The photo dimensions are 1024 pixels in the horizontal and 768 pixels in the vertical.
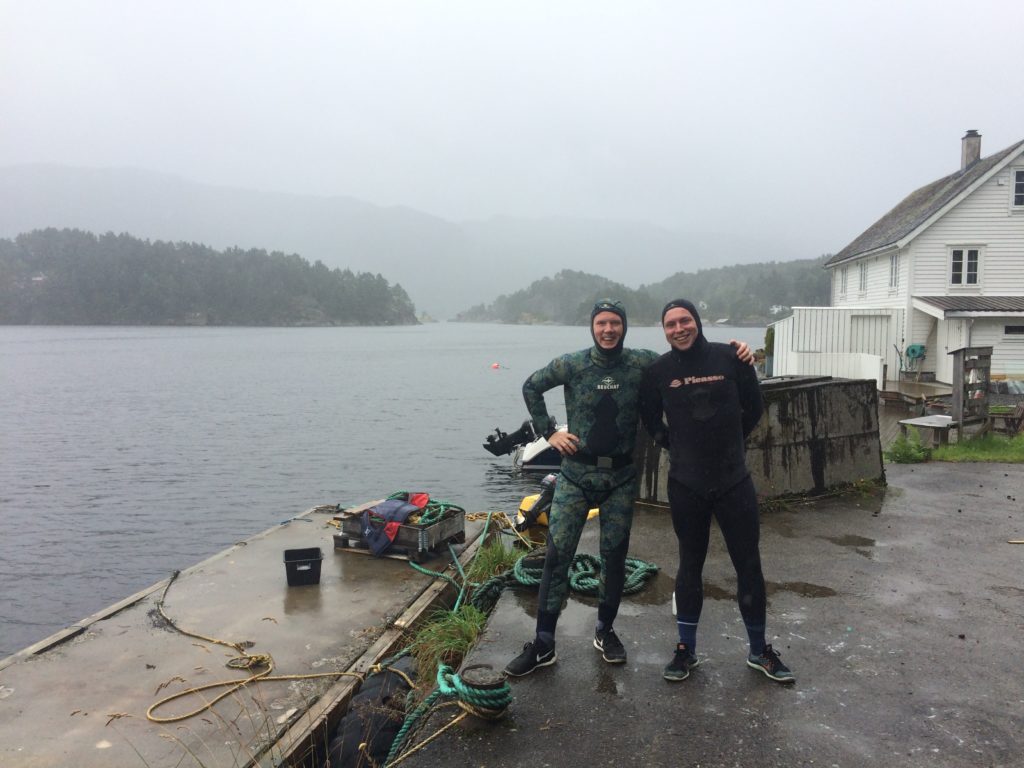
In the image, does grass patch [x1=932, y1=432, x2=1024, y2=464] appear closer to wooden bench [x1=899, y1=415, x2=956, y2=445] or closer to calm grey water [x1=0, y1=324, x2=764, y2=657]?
wooden bench [x1=899, y1=415, x2=956, y2=445]

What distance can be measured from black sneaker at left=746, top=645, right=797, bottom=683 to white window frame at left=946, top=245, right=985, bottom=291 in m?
25.4

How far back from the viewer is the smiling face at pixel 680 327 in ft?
13.3

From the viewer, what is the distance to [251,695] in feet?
17.0

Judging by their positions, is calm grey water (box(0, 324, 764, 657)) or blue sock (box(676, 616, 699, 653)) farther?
calm grey water (box(0, 324, 764, 657))

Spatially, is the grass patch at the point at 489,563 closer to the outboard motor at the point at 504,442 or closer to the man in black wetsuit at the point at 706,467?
the outboard motor at the point at 504,442

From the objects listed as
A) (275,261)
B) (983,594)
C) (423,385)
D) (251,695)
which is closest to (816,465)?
(983,594)

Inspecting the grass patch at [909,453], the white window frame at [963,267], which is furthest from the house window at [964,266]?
the grass patch at [909,453]

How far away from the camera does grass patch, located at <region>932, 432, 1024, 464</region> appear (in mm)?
10777

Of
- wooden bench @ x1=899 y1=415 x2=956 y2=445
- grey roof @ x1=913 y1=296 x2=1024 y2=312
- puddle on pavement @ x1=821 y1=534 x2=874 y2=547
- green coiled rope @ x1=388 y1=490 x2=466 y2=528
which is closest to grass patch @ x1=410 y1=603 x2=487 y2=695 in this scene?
green coiled rope @ x1=388 y1=490 x2=466 y2=528

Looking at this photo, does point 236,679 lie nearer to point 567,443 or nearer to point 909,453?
point 567,443

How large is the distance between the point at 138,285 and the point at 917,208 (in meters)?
159

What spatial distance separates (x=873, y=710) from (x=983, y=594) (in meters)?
2.33

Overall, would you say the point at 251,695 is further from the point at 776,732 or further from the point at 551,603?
the point at 776,732

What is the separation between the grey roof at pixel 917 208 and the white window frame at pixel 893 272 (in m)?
0.64
